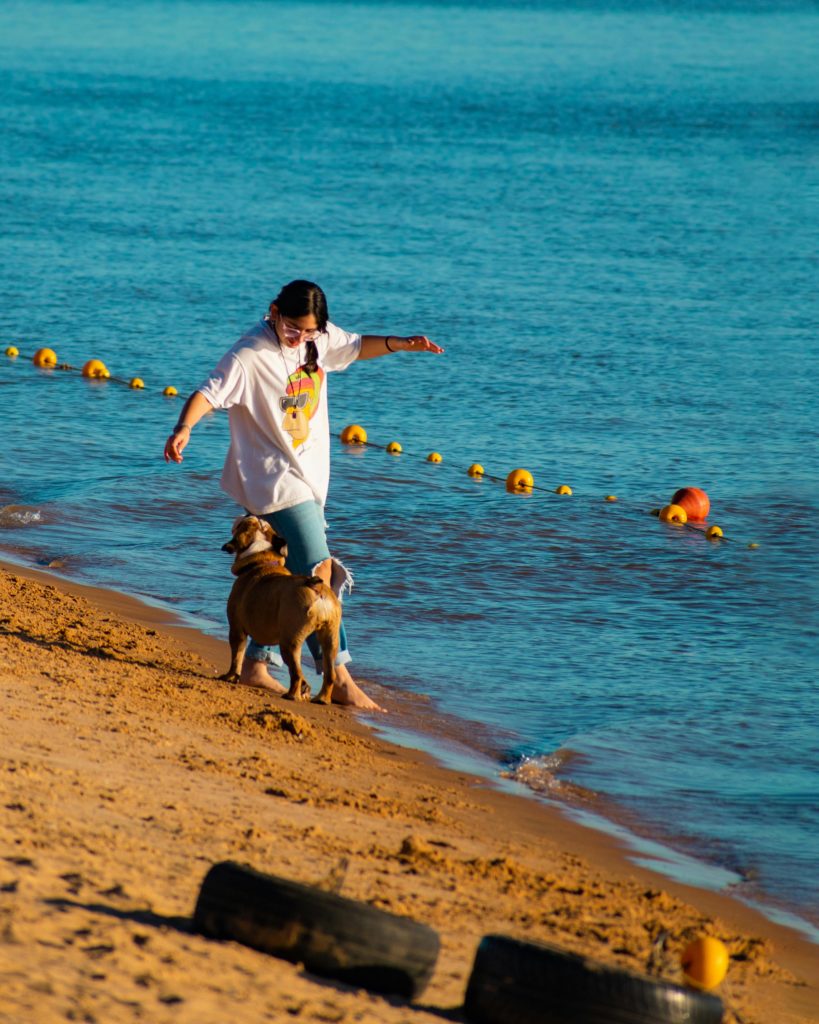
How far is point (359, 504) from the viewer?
12.5 meters

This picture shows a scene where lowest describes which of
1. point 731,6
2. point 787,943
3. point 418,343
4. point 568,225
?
point 787,943

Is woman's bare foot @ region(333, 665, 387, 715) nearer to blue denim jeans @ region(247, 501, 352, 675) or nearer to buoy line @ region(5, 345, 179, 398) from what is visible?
blue denim jeans @ region(247, 501, 352, 675)

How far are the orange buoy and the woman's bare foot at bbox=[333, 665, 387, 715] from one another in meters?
5.30

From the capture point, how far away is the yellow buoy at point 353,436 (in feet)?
47.4

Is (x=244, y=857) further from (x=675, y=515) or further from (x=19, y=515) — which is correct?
(x=675, y=515)

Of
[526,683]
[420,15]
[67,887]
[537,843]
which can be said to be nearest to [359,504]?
[526,683]

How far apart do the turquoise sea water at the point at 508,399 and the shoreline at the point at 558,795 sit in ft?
0.24

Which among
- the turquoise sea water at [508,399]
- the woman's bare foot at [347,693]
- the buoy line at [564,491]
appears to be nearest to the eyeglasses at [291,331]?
the woman's bare foot at [347,693]

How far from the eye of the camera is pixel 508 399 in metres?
16.3

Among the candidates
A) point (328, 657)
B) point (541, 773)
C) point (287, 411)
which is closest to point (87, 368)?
point (328, 657)

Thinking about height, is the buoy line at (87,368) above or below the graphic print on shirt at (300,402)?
above

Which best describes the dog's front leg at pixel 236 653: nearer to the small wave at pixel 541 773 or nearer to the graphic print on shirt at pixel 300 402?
the graphic print on shirt at pixel 300 402

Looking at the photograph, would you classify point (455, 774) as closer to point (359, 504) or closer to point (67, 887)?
point (67, 887)

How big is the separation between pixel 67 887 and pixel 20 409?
10.8 m
